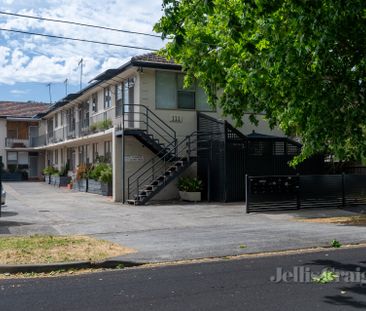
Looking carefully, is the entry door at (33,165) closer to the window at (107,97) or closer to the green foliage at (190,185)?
the window at (107,97)

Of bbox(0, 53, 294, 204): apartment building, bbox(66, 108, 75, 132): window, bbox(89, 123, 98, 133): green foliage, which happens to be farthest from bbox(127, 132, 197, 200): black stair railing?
bbox(66, 108, 75, 132): window

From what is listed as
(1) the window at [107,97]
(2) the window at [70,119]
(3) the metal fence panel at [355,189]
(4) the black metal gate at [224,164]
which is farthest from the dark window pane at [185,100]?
(2) the window at [70,119]

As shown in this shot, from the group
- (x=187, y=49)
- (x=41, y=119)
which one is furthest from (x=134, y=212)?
(x=41, y=119)

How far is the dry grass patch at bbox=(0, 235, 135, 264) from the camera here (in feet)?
31.4

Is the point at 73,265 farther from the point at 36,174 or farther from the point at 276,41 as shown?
the point at 36,174

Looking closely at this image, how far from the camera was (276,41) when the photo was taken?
30.3ft

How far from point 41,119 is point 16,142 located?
3.62 metres

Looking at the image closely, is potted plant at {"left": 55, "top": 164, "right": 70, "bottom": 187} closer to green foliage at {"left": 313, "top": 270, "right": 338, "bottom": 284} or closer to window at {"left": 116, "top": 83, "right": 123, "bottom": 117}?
window at {"left": 116, "top": 83, "right": 123, "bottom": 117}

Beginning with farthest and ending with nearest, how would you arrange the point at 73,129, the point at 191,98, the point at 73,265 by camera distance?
1. the point at 73,129
2. the point at 191,98
3. the point at 73,265

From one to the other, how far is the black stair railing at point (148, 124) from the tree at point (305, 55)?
1351cm

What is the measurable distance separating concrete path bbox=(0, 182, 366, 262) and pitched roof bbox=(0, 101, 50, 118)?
36093 mm

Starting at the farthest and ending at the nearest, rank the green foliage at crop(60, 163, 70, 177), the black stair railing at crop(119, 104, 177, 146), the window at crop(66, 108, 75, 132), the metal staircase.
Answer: the green foliage at crop(60, 163, 70, 177), the window at crop(66, 108, 75, 132), the black stair railing at crop(119, 104, 177, 146), the metal staircase

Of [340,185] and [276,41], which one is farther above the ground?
[276,41]

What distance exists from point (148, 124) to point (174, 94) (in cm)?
222
